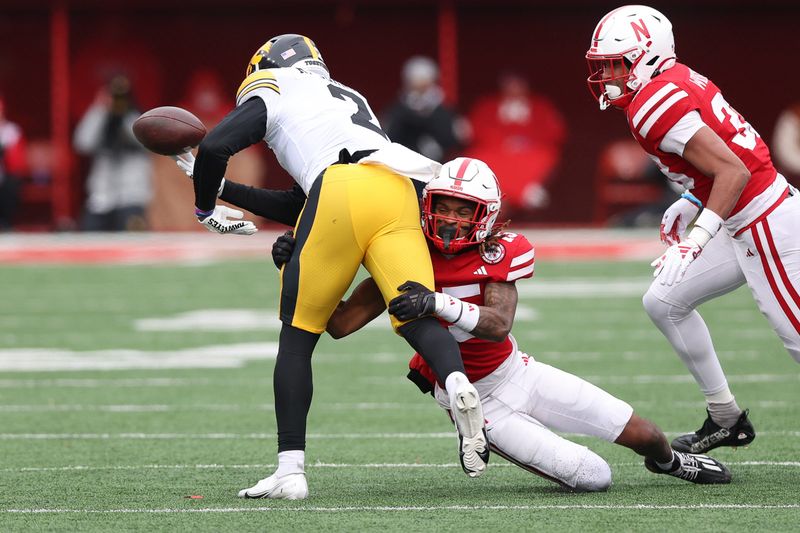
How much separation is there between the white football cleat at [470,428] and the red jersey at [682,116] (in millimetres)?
1077

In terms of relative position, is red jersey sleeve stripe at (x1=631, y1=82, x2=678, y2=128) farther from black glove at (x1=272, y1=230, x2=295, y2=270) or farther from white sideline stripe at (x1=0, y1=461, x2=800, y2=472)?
white sideline stripe at (x1=0, y1=461, x2=800, y2=472)

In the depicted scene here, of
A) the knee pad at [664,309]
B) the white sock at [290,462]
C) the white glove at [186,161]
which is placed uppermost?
the white glove at [186,161]

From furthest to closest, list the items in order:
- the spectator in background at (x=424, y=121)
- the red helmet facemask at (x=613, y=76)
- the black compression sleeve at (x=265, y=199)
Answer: the spectator in background at (x=424, y=121) → the black compression sleeve at (x=265, y=199) → the red helmet facemask at (x=613, y=76)

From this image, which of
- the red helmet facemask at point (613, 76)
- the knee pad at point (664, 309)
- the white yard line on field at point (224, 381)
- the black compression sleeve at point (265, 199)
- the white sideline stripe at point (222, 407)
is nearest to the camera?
the red helmet facemask at point (613, 76)

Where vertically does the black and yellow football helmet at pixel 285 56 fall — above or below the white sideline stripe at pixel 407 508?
above

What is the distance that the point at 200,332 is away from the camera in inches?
356

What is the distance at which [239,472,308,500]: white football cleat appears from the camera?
4.38m

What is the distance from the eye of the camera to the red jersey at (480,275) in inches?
176

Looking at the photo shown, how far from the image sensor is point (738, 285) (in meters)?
4.97

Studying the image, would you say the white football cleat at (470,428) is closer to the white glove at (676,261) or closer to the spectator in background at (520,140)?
the white glove at (676,261)

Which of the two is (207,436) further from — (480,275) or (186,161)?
(480,275)

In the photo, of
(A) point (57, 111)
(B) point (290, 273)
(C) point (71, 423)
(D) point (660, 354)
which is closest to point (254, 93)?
(B) point (290, 273)

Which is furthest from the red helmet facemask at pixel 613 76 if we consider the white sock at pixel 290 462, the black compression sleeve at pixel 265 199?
the white sock at pixel 290 462

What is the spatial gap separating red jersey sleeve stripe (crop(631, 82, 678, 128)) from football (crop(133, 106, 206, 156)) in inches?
56.4
